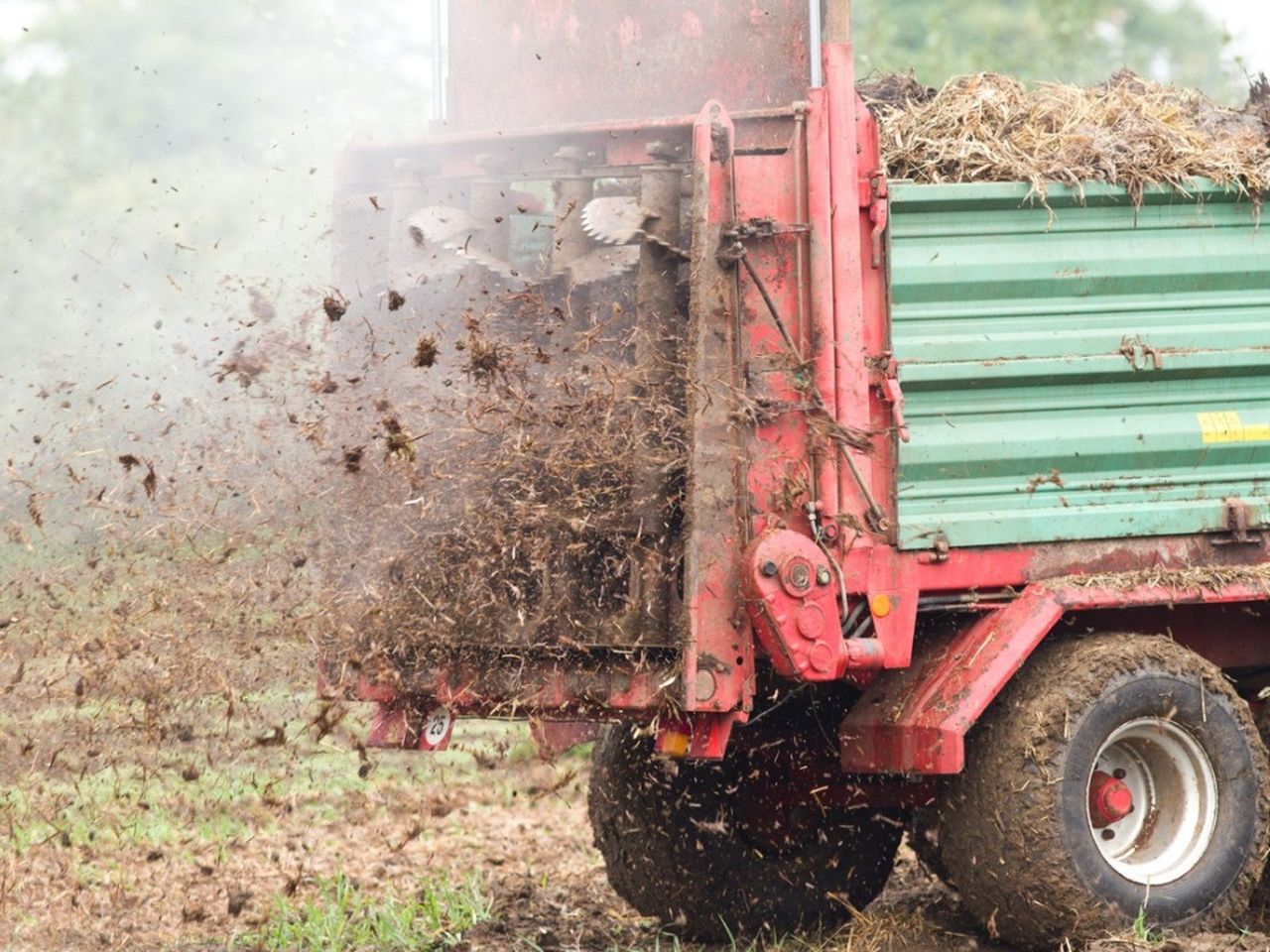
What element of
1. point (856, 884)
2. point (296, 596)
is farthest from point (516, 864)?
point (296, 596)

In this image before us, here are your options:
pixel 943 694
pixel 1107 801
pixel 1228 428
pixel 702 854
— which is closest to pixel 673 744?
pixel 943 694

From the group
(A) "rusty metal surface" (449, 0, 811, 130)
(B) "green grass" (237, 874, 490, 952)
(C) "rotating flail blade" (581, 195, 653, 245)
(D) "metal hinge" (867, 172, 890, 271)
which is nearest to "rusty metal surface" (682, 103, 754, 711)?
(C) "rotating flail blade" (581, 195, 653, 245)

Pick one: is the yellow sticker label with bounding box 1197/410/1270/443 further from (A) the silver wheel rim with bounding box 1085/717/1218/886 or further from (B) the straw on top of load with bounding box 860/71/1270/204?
(A) the silver wheel rim with bounding box 1085/717/1218/886

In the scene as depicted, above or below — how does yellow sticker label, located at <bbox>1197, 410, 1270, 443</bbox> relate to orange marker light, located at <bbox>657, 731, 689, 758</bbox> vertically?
above

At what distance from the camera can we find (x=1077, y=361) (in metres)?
5.15

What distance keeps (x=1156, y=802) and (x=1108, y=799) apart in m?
0.29

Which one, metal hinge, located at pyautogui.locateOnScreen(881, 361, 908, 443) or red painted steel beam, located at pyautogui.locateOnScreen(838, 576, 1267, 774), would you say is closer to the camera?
red painted steel beam, located at pyautogui.locateOnScreen(838, 576, 1267, 774)

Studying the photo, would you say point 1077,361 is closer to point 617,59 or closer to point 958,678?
point 958,678

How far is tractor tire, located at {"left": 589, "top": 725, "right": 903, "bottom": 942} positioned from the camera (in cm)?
583

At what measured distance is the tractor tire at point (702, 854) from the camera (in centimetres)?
583

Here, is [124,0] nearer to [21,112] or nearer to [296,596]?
[21,112]

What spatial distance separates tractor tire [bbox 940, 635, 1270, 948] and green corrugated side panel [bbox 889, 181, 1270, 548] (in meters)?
0.49

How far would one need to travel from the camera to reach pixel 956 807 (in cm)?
494

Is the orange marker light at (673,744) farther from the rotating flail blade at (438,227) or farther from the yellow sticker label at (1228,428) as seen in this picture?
the yellow sticker label at (1228,428)
